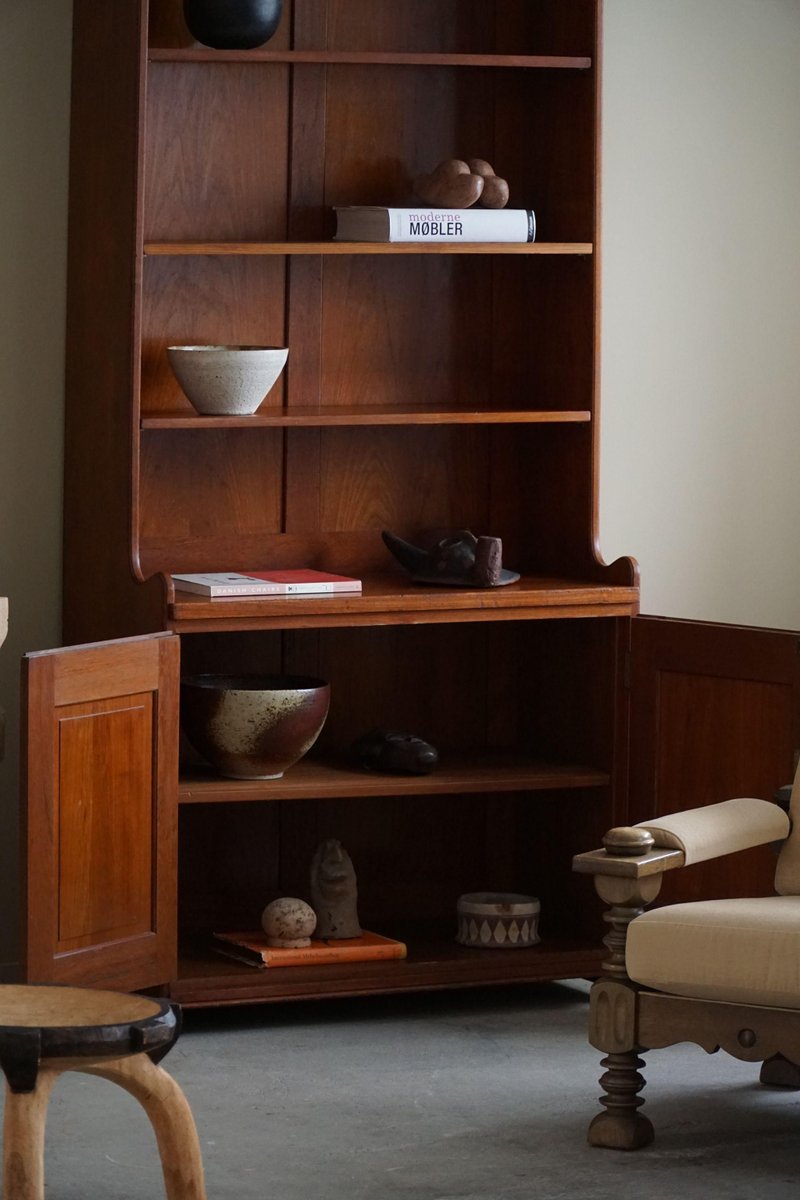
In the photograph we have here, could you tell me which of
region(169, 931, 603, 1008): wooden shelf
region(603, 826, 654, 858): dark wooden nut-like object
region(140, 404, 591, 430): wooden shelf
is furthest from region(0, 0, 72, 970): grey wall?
region(603, 826, 654, 858): dark wooden nut-like object

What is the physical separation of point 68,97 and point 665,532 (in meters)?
1.81

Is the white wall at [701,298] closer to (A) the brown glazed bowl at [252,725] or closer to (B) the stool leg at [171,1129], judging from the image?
(A) the brown glazed bowl at [252,725]

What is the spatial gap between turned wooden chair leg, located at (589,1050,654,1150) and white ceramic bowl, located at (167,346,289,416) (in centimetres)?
157

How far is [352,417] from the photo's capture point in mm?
4172

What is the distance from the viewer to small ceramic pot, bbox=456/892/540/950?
4.34 meters

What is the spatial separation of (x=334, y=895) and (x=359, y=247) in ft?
4.59

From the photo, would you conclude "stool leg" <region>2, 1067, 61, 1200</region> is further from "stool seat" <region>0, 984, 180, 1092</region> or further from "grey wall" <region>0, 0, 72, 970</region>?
"grey wall" <region>0, 0, 72, 970</region>

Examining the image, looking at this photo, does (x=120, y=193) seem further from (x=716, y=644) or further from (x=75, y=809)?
(x=716, y=644)

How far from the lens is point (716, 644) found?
13.4 ft

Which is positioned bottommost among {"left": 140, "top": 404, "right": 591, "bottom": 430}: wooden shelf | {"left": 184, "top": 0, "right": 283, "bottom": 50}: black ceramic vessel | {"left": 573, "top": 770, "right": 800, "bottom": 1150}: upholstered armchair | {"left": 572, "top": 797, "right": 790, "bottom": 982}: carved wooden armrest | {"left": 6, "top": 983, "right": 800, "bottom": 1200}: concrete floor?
{"left": 6, "top": 983, "right": 800, "bottom": 1200}: concrete floor

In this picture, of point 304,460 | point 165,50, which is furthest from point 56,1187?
point 165,50

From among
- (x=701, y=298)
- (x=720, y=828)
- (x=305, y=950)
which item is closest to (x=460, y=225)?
(x=701, y=298)

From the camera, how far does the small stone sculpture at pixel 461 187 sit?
419 centimetres

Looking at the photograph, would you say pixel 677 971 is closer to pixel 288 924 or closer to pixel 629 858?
pixel 629 858
